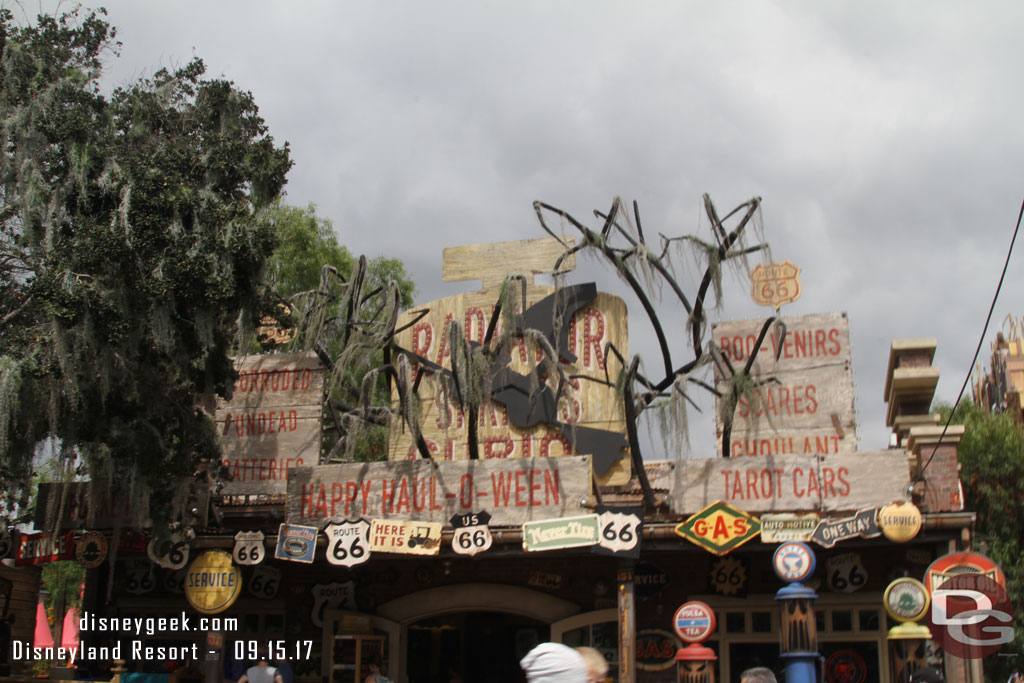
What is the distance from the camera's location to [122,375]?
1295 centimetres

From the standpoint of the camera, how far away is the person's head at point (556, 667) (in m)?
4.12

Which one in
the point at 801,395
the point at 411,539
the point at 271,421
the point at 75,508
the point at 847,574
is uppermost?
the point at 801,395

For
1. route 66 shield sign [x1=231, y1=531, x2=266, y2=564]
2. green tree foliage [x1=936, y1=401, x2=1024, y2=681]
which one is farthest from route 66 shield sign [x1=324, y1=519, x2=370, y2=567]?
green tree foliage [x1=936, y1=401, x2=1024, y2=681]

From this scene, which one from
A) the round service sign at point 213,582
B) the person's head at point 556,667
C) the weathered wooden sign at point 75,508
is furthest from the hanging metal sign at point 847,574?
the person's head at point 556,667

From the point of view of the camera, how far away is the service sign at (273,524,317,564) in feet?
43.4

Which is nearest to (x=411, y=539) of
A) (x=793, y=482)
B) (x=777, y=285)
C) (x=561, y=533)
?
(x=561, y=533)

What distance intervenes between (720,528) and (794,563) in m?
1.27

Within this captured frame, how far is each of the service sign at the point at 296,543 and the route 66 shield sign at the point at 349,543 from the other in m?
0.24

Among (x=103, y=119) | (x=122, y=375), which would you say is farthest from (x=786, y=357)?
(x=103, y=119)

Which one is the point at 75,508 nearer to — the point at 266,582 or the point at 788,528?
the point at 266,582

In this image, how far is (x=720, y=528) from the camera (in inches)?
477

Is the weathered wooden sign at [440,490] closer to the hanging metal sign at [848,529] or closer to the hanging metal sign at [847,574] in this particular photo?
the hanging metal sign at [848,529]

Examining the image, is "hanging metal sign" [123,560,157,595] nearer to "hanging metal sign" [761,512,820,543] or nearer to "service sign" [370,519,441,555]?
"service sign" [370,519,441,555]

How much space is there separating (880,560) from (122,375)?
33.8ft
